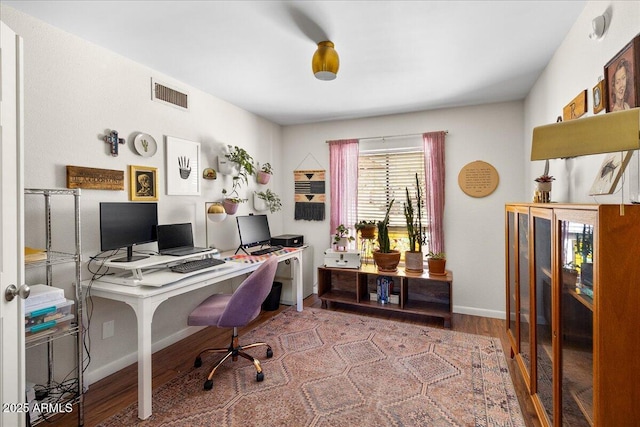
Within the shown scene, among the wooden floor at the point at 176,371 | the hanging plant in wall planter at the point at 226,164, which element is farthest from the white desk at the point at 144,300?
the hanging plant in wall planter at the point at 226,164

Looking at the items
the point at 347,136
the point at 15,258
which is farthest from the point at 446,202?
the point at 15,258

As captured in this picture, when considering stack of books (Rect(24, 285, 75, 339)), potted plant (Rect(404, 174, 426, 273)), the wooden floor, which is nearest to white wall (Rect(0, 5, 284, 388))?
the wooden floor

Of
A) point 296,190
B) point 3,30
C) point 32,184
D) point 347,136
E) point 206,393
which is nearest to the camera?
point 3,30

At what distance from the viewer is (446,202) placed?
3523 mm

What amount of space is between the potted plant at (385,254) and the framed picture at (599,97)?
2.10 metres

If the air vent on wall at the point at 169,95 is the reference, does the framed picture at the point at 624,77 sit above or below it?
below

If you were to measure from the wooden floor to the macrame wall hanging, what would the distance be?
1.36m

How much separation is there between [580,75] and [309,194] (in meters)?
3.00

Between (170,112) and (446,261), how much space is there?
3265 mm

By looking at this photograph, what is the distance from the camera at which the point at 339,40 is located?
6.84 ft

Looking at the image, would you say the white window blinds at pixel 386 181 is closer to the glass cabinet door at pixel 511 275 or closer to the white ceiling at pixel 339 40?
the white ceiling at pixel 339 40

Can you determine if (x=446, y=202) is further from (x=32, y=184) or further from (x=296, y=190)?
(x=32, y=184)

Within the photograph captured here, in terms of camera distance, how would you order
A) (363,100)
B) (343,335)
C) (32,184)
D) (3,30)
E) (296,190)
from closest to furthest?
1. (3,30)
2. (32,184)
3. (343,335)
4. (363,100)
5. (296,190)

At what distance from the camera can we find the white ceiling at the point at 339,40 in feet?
5.74
